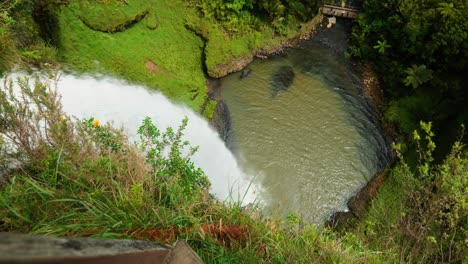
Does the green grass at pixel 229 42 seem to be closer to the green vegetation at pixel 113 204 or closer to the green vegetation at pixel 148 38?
the green vegetation at pixel 148 38

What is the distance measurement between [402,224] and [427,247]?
970 mm

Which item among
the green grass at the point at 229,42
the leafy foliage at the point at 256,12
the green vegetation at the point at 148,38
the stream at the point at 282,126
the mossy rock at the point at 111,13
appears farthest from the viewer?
the leafy foliage at the point at 256,12

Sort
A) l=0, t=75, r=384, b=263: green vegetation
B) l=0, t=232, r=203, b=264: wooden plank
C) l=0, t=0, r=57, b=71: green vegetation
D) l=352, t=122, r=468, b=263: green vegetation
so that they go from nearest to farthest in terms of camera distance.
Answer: l=0, t=232, r=203, b=264: wooden plank < l=0, t=75, r=384, b=263: green vegetation < l=352, t=122, r=468, b=263: green vegetation < l=0, t=0, r=57, b=71: green vegetation

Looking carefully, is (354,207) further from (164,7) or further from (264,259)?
(164,7)

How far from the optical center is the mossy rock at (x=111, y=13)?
8.31m

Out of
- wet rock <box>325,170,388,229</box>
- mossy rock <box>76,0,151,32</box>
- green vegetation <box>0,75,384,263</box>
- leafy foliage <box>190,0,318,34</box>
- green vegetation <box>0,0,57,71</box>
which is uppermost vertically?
leafy foliage <box>190,0,318,34</box>

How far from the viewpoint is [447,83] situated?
33.3ft

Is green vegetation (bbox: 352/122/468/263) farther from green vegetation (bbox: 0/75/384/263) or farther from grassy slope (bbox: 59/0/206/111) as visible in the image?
grassy slope (bbox: 59/0/206/111)

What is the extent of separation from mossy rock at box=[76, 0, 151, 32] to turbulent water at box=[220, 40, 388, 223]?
3.16 m

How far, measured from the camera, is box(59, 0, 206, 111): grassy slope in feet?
26.1

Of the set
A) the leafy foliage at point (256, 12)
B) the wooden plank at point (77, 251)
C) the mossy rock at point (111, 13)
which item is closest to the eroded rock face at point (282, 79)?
the leafy foliage at point (256, 12)

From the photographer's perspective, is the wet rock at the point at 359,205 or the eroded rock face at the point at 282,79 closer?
the wet rock at the point at 359,205

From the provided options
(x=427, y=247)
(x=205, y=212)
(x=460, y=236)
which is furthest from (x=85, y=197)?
(x=460, y=236)

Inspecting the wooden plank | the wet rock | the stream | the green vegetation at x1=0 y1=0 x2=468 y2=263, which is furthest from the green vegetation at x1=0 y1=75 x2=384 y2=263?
the wet rock
